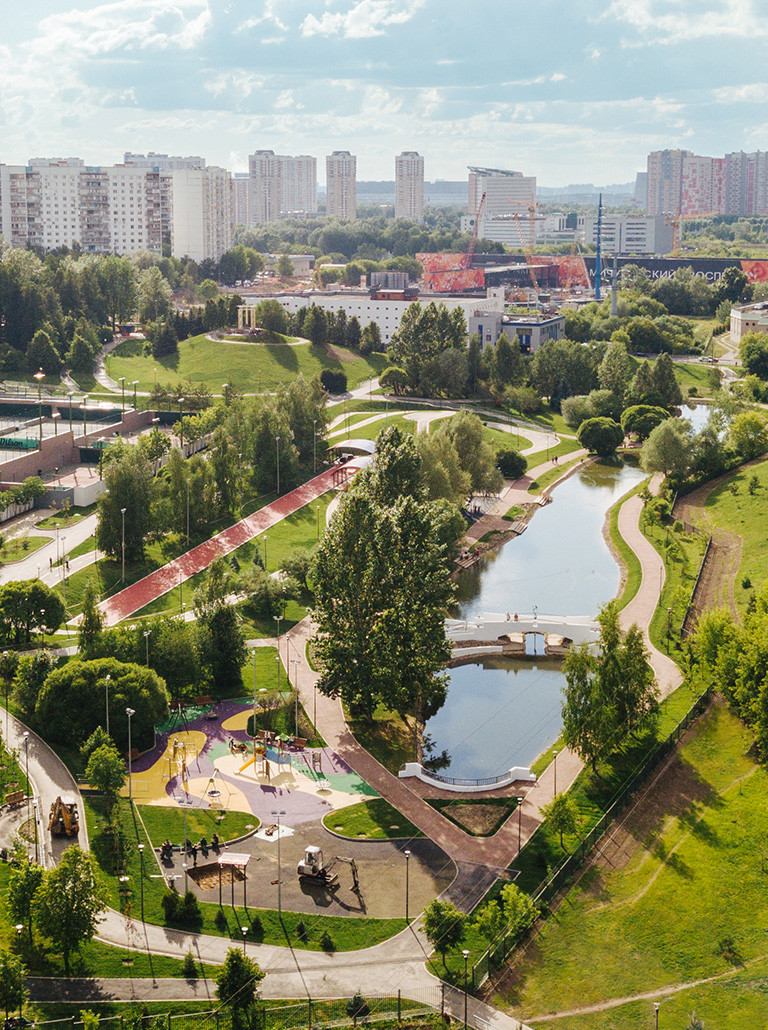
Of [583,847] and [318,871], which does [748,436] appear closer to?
[583,847]

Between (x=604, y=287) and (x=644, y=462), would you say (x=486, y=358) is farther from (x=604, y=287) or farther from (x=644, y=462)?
(x=604, y=287)

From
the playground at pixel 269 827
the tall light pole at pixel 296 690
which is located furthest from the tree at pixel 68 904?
the tall light pole at pixel 296 690

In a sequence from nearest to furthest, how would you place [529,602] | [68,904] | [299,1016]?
[299,1016] < [68,904] < [529,602]

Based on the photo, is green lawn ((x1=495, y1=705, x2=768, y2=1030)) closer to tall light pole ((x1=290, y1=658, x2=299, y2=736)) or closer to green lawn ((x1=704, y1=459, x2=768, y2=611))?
tall light pole ((x1=290, y1=658, x2=299, y2=736))

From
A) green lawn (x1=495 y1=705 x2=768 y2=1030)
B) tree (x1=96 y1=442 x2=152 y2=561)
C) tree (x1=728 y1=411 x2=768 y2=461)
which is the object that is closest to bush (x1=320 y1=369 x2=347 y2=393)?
Answer: tree (x1=728 y1=411 x2=768 y2=461)

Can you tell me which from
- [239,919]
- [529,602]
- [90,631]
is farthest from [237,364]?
[239,919]

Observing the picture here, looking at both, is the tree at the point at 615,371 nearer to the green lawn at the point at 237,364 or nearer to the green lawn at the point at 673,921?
the green lawn at the point at 237,364

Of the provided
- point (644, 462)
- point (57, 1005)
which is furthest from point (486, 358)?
point (57, 1005)
